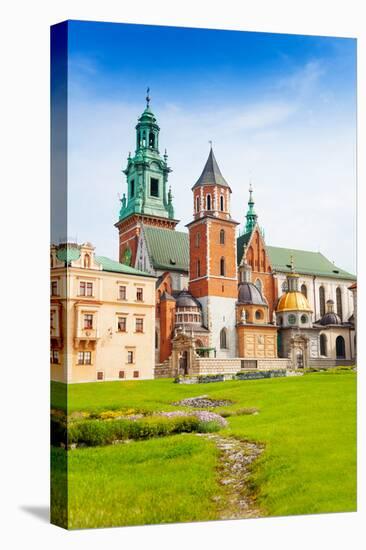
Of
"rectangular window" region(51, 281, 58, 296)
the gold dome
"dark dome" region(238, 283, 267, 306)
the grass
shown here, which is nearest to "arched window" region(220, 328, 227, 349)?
"dark dome" region(238, 283, 267, 306)

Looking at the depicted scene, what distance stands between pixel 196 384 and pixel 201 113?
4.85 metres

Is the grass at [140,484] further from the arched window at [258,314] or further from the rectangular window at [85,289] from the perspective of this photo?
the arched window at [258,314]

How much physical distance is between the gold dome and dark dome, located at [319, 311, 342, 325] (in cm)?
37

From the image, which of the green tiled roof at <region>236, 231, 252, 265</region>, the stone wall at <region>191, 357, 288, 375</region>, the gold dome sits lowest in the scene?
the stone wall at <region>191, 357, 288, 375</region>

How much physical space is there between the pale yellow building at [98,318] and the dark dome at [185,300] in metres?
0.72

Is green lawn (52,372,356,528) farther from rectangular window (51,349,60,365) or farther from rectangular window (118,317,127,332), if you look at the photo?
rectangular window (118,317,127,332)

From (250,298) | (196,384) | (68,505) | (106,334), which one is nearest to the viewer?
(68,505)

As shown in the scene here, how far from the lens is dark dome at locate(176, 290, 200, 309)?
1528 centimetres

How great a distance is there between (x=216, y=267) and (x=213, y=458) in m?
3.73

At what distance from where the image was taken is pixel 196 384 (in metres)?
15.1

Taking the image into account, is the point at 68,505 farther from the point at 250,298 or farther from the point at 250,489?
the point at 250,298

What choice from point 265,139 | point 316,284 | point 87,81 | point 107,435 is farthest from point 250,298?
point 87,81

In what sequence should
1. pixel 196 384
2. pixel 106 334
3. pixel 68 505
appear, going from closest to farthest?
pixel 68 505, pixel 106 334, pixel 196 384

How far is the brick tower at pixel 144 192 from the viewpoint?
1433cm
